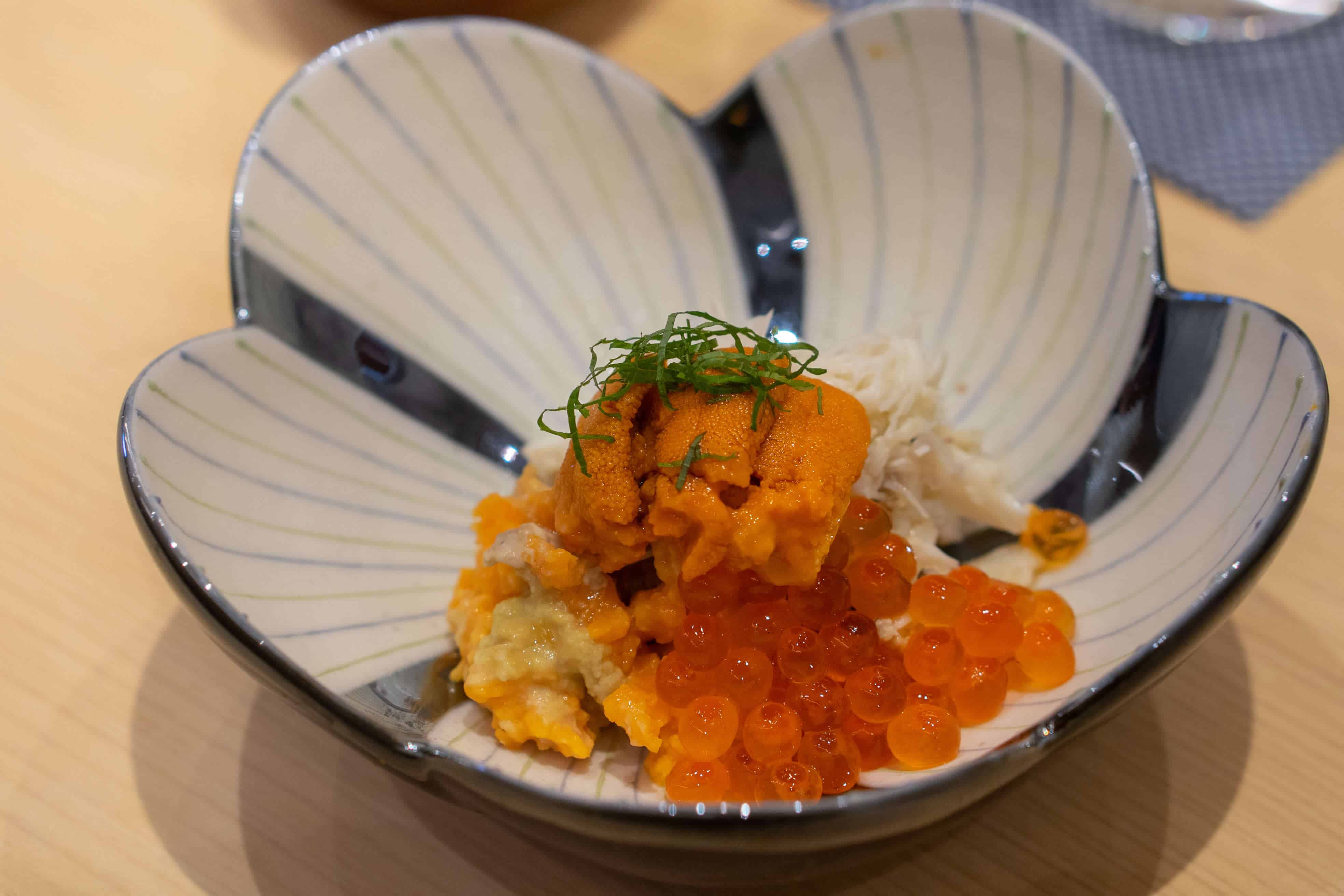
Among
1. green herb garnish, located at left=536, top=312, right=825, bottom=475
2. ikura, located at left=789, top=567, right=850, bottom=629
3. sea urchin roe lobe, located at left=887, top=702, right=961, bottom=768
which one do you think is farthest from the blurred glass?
sea urchin roe lobe, located at left=887, top=702, right=961, bottom=768

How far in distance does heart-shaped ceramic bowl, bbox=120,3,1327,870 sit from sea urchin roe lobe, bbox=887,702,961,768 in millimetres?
37

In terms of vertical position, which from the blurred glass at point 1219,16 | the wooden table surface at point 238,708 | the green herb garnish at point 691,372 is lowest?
the wooden table surface at point 238,708

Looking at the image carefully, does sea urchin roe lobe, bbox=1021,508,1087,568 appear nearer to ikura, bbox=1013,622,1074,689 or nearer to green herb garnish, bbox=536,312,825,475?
ikura, bbox=1013,622,1074,689

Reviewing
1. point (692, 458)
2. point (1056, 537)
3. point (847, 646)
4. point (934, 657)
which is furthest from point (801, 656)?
point (1056, 537)

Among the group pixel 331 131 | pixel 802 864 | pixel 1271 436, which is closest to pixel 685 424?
pixel 802 864

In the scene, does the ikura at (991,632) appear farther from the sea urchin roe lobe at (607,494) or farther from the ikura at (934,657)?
the sea urchin roe lobe at (607,494)

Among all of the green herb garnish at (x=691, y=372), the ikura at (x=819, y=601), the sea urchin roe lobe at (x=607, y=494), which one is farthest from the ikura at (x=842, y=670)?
the green herb garnish at (x=691, y=372)

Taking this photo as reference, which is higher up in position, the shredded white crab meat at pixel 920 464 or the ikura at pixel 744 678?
the shredded white crab meat at pixel 920 464

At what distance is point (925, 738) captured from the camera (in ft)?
3.82

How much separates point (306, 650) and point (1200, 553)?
121 cm

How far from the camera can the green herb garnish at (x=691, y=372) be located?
4.18 feet

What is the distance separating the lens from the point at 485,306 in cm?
192

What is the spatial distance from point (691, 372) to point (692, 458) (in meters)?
0.13

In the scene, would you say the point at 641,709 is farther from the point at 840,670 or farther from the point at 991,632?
the point at 991,632
